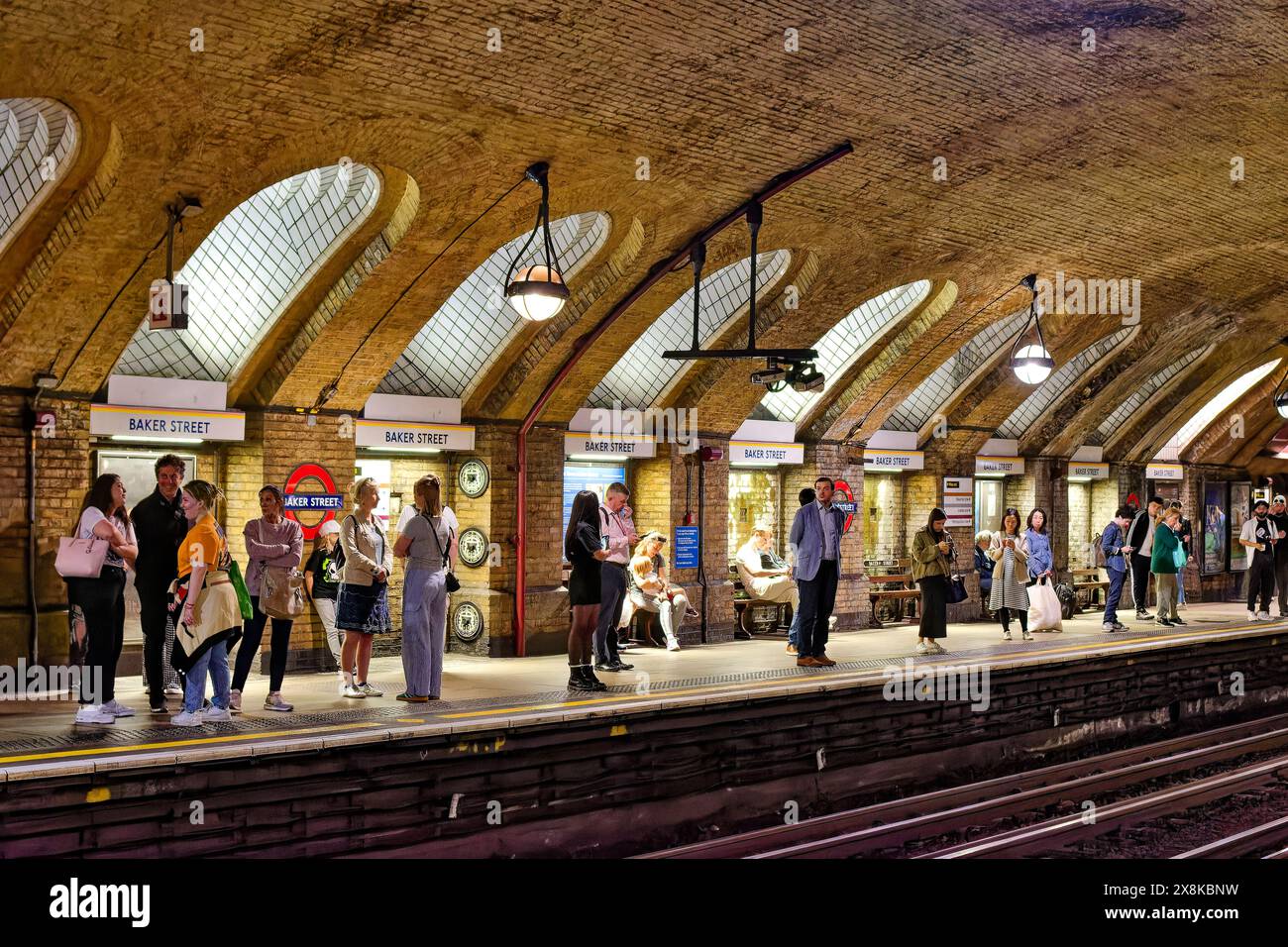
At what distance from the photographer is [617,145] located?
12000 mm

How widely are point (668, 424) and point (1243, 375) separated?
45.6ft

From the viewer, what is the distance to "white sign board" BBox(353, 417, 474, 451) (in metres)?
13.6

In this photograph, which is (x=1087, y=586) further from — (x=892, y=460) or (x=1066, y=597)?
(x=892, y=460)

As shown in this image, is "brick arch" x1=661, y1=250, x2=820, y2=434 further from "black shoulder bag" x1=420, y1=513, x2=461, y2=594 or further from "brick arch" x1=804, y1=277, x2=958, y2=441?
"black shoulder bag" x1=420, y1=513, x2=461, y2=594

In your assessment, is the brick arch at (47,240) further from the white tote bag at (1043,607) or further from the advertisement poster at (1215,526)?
the advertisement poster at (1215,526)

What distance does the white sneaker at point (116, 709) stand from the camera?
9172 mm

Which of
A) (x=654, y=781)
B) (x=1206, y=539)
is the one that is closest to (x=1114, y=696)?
(x=654, y=781)

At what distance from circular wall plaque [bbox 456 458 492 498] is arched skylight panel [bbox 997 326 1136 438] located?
10.5 metres

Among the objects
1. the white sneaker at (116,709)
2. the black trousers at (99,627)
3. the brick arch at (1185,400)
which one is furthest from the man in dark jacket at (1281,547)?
the black trousers at (99,627)

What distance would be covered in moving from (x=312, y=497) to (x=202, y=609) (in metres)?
3.98

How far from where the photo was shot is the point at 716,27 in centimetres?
1027

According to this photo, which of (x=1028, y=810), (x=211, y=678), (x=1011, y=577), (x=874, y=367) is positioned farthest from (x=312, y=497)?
(x=1011, y=577)

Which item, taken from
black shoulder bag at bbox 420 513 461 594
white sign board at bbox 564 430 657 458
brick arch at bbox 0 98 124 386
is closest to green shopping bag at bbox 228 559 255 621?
black shoulder bag at bbox 420 513 461 594

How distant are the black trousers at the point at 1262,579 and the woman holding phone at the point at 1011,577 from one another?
16.5ft
